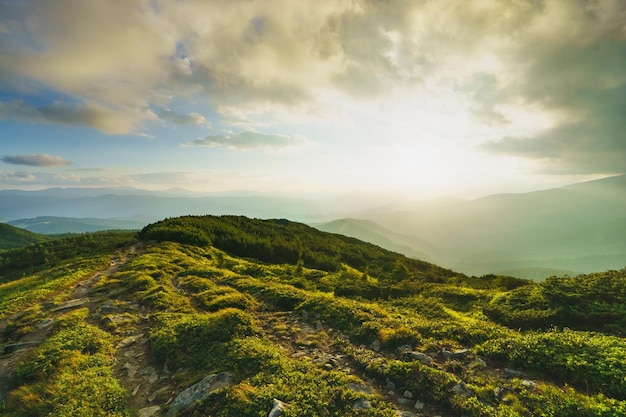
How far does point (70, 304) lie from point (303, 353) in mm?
17145

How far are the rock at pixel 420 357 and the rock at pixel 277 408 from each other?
16.6 ft

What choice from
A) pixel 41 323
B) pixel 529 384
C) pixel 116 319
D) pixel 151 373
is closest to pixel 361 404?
pixel 529 384

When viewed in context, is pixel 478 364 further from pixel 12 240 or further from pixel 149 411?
pixel 12 240

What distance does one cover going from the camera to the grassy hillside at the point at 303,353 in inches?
311

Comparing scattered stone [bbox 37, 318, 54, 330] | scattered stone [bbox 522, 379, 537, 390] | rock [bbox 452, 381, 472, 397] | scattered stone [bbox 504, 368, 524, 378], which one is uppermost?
scattered stone [bbox 522, 379, 537, 390]

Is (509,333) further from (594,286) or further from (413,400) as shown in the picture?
(594,286)

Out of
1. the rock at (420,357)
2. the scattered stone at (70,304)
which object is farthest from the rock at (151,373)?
the scattered stone at (70,304)

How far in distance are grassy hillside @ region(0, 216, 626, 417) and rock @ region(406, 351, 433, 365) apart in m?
0.09

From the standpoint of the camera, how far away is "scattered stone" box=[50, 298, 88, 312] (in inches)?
689

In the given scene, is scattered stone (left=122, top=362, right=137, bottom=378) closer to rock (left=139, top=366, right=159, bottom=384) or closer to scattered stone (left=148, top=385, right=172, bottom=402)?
rock (left=139, top=366, right=159, bottom=384)

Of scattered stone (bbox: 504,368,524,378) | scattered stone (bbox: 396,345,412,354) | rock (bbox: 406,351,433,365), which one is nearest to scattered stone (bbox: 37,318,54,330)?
scattered stone (bbox: 396,345,412,354)

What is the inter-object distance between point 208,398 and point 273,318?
7125 mm

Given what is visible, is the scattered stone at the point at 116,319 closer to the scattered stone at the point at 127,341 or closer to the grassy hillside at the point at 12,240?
the scattered stone at the point at 127,341

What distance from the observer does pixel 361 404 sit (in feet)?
26.0
